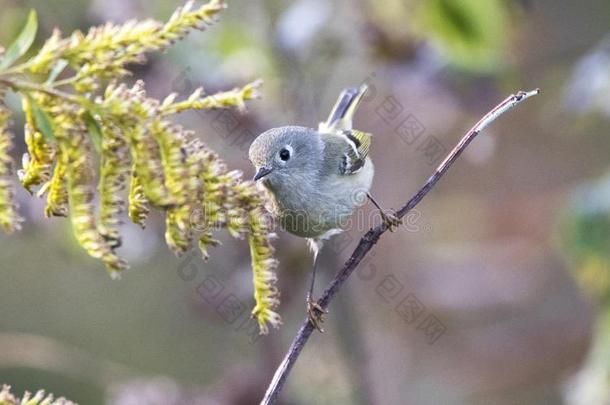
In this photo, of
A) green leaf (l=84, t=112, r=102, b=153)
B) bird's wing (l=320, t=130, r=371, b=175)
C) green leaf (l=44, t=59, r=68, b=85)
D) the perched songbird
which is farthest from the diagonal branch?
bird's wing (l=320, t=130, r=371, b=175)

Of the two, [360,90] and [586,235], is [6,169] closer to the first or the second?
[586,235]

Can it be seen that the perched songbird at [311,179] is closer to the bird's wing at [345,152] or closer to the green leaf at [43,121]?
the bird's wing at [345,152]

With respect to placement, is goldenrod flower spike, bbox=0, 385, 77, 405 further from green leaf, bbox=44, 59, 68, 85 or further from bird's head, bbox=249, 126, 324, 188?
bird's head, bbox=249, 126, 324, 188

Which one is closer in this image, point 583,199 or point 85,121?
point 85,121

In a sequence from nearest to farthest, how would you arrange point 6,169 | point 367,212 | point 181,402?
point 6,169, point 181,402, point 367,212

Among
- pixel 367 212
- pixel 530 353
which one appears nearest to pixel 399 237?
pixel 367 212
